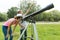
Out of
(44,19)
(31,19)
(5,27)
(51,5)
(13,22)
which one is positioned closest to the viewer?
(51,5)

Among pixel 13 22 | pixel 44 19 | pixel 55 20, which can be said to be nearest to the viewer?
pixel 13 22

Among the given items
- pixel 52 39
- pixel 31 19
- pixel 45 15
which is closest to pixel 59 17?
pixel 45 15

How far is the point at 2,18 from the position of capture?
35.2 meters

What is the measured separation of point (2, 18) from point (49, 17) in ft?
23.8

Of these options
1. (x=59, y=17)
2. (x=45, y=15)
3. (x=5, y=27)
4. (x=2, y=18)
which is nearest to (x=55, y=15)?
(x=59, y=17)

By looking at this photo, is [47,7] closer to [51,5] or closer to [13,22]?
[51,5]

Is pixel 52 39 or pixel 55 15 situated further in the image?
pixel 55 15

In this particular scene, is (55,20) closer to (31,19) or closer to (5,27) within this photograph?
(5,27)

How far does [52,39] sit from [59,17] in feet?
76.7

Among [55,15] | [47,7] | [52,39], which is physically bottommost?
[52,39]

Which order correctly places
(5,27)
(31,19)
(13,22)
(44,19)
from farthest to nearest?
(44,19)
(5,27)
(13,22)
(31,19)

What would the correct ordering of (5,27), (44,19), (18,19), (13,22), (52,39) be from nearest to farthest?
1. (18,19)
2. (13,22)
3. (5,27)
4. (52,39)
5. (44,19)

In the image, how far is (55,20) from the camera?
32969 mm

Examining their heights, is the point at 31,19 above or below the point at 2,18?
below
